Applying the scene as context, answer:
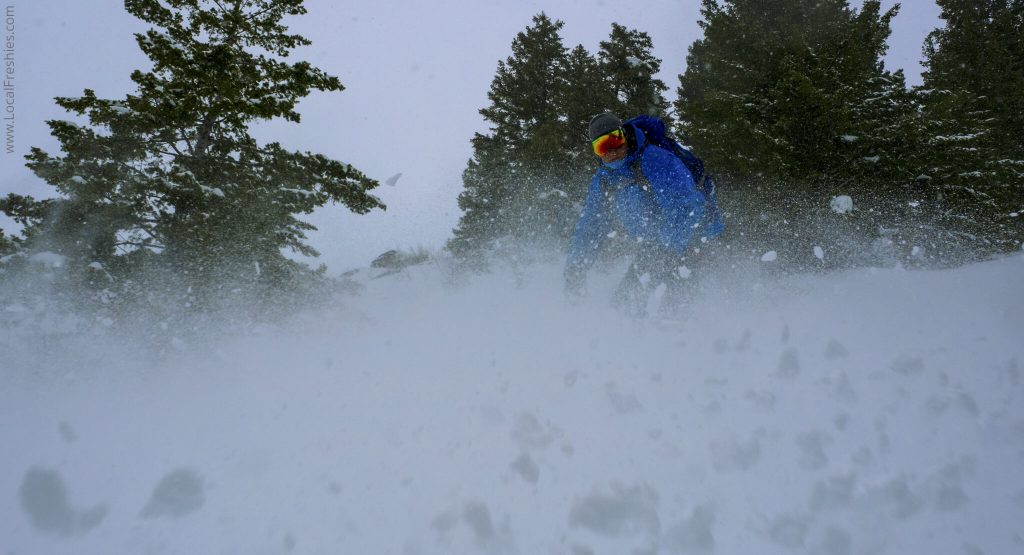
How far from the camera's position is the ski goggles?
4.40 metres

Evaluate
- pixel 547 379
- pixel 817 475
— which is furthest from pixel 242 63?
pixel 817 475

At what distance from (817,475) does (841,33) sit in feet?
31.7

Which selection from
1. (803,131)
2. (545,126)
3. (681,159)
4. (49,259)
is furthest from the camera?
(545,126)

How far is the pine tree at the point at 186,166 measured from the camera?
643 cm

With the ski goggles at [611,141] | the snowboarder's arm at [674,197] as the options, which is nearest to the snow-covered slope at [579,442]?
the snowboarder's arm at [674,197]

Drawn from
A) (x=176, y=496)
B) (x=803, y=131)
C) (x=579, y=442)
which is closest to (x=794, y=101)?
(x=803, y=131)

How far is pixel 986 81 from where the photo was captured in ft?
41.4

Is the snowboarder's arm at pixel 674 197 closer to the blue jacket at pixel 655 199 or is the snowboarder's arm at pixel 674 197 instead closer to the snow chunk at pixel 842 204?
the blue jacket at pixel 655 199

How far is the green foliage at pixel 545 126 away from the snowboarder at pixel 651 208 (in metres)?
7.07

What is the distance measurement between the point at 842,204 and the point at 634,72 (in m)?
7.75

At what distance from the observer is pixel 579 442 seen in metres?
2.54

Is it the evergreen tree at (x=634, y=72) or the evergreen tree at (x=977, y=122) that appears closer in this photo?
the evergreen tree at (x=977, y=122)

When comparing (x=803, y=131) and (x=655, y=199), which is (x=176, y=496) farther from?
(x=803, y=131)

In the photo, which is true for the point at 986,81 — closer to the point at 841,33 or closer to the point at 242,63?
the point at 841,33
